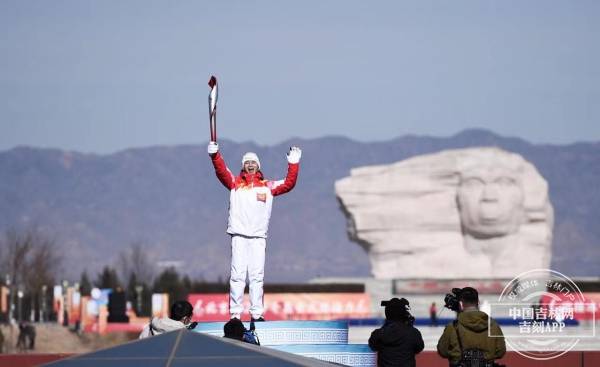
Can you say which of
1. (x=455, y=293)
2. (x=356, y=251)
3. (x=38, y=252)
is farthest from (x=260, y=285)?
(x=356, y=251)

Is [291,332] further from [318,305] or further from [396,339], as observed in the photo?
[318,305]

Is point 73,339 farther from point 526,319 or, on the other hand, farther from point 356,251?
point 356,251

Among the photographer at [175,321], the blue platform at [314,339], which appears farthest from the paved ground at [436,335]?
the photographer at [175,321]

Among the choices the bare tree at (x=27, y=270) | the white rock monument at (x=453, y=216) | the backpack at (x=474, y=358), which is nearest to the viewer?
the backpack at (x=474, y=358)

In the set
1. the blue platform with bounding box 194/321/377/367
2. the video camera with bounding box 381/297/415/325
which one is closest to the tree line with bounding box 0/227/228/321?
the blue platform with bounding box 194/321/377/367

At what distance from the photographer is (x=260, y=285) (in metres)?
16.6

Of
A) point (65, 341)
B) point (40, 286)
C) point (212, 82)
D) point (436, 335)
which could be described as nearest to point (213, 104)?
point (212, 82)

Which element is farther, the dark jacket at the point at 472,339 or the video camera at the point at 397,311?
the video camera at the point at 397,311

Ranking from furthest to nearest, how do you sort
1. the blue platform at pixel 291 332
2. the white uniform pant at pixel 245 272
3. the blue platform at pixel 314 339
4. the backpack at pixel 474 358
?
the white uniform pant at pixel 245 272 → the blue platform at pixel 291 332 → the blue platform at pixel 314 339 → the backpack at pixel 474 358

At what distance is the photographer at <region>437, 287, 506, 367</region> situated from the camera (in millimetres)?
13148

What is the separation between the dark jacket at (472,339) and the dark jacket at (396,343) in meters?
0.30

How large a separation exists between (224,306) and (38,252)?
32.1 metres

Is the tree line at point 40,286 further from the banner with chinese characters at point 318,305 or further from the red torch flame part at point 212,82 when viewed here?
the red torch flame part at point 212,82

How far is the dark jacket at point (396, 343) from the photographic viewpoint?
1345 centimetres
